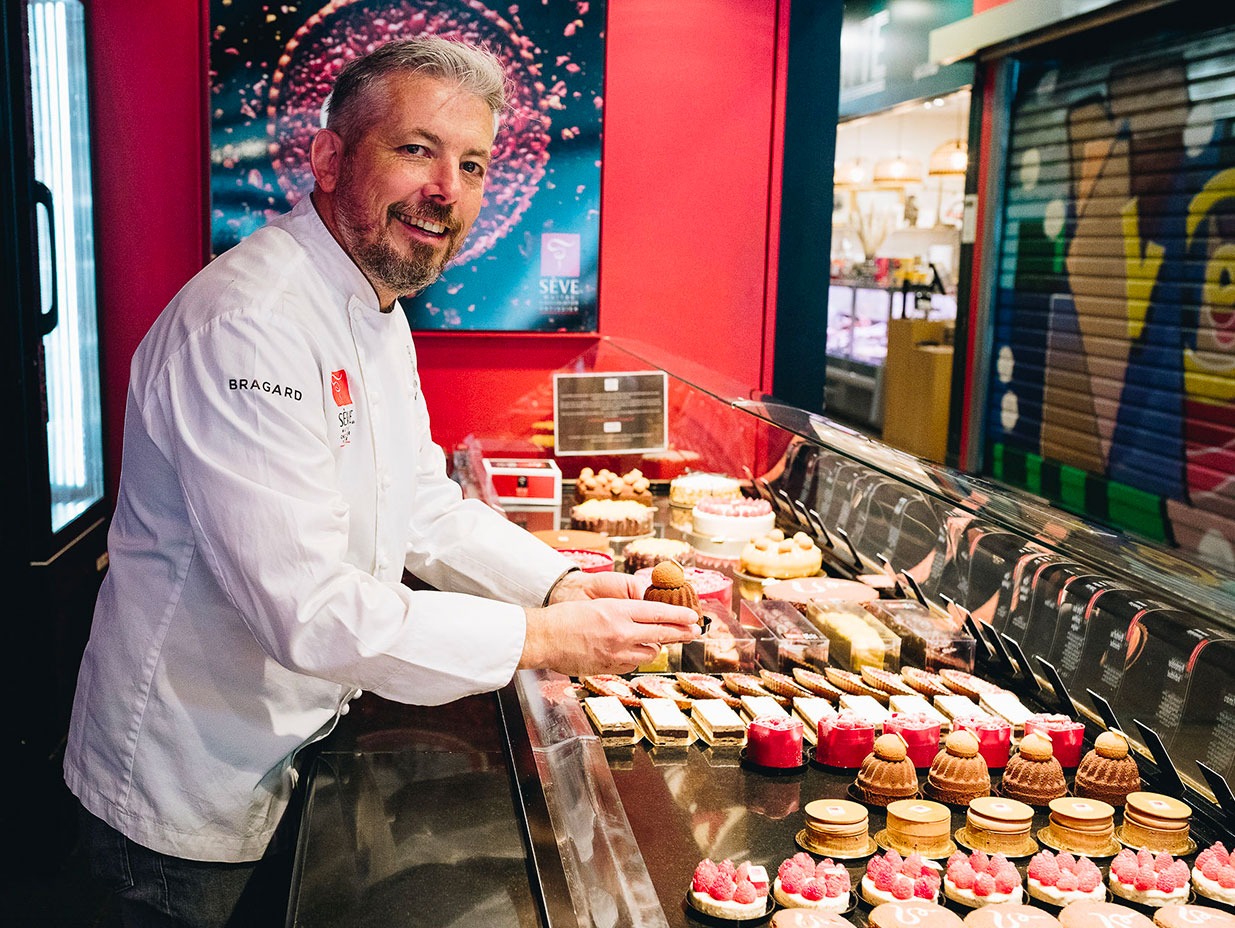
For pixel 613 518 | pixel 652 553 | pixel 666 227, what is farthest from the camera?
pixel 666 227

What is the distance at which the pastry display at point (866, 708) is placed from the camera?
1.99 meters

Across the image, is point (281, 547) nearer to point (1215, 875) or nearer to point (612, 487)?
point (1215, 875)

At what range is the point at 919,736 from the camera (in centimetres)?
192

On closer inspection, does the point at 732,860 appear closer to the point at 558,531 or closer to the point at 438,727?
the point at 438,727

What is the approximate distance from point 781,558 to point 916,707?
922 mm

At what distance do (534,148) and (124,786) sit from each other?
3194 millimetres

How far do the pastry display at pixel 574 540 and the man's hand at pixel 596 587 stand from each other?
0.96 metres

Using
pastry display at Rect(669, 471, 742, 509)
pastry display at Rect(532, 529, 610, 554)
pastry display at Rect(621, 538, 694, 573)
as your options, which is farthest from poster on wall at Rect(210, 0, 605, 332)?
pastry display at Rect(621, 538, 694, 573)

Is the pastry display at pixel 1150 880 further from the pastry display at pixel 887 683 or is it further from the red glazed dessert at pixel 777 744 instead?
the pastry display at pixel 887 683

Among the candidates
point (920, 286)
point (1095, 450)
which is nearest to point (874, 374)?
point (920, 286)

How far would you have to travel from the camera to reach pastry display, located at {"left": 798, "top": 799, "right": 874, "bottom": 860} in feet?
5.32

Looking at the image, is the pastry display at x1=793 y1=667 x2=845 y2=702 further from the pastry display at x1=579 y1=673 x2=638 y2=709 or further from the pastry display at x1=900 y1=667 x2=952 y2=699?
the pastry display at x1=579 y1=673 x2=638 y2=709

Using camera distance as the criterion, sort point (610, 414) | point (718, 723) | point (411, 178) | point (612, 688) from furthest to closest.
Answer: point (610, 414) < point (612, 688) < point (718, 723) < point (411, 178)

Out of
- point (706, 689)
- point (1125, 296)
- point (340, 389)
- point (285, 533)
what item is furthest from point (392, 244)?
point (1125, 296)
